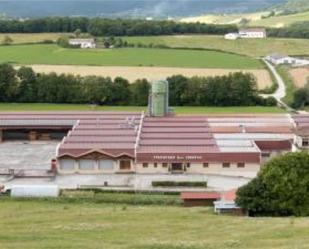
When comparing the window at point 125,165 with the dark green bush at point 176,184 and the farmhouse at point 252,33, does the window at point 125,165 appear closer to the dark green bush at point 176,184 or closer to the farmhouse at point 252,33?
the dark green bush at point 176,184

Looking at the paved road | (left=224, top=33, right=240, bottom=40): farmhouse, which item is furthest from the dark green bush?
(left=224, top=33, right=240, bottom=40): farmhouse

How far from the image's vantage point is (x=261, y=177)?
28.4 m

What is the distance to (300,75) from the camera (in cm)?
7919

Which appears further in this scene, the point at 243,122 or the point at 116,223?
the point at 243,122

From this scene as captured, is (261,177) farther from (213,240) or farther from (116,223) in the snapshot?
(213,240)

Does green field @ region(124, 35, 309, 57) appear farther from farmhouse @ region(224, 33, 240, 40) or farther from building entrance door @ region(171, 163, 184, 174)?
building entrance door @ region(171, 163, 184, 174)

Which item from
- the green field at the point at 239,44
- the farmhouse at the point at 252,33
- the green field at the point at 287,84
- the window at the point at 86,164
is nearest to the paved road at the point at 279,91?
the green field at the point at 287,84

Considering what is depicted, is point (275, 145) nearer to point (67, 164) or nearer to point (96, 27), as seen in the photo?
point (67, 164)

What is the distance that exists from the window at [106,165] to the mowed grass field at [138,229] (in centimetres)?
1180

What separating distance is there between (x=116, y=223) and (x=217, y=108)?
41.8 m

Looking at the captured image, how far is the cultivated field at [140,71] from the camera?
2970 inches

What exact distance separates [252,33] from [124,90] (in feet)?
171

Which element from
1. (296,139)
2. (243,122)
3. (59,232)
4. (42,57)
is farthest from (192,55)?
(59,232)

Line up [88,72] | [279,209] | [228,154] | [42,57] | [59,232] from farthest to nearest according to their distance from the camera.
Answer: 1. [42,57]
2. [88,72]
3. [228,154]
4. [279,209]
5. [59,232]
